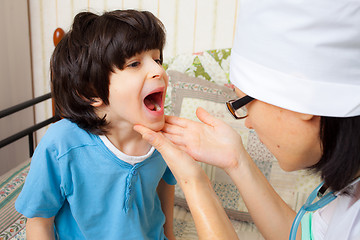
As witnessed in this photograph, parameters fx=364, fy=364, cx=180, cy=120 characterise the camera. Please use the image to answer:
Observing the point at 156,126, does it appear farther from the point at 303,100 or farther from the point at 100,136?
the point at 303,100

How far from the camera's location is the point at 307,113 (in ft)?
2.23

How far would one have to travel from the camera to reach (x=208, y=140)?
3.46 ft

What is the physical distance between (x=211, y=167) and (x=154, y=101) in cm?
59

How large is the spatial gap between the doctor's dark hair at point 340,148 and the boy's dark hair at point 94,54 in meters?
0.51

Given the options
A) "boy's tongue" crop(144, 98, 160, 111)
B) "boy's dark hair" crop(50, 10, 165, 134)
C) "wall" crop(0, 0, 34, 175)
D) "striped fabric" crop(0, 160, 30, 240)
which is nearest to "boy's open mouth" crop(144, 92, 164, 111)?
"boy's tongue" crop(144, 98, 160, 111)

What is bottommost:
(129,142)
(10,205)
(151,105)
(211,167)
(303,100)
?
(10,205)

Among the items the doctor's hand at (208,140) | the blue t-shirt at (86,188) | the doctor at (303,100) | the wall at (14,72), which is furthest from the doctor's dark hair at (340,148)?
the wall at (14,72)

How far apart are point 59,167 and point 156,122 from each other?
0.29m

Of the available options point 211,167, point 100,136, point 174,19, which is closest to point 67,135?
point 100,136

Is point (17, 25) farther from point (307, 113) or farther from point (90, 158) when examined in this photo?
point (307, 113)

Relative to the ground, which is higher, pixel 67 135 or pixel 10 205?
pixel 67 135

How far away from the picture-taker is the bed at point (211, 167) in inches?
58.0

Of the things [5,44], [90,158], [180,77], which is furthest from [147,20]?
[5,44]

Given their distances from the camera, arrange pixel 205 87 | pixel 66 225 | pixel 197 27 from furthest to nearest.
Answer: pixel 197 27 → pixel 205 87 → pixel 66 225
